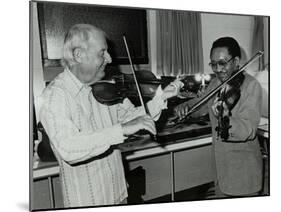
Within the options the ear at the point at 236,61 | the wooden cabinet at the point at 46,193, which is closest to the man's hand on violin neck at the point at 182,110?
the ear at the point at 236,61

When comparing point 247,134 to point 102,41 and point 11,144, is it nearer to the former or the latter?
point 102,41

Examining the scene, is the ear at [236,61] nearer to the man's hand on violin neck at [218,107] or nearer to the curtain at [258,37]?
the curtain at [258,37]

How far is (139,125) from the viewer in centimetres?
246

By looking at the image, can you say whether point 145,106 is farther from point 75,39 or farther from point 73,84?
point 75,39

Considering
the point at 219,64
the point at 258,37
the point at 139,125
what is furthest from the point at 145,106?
the point at 258,37

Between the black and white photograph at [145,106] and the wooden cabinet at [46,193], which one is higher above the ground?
the black and white photograph at [145,106]

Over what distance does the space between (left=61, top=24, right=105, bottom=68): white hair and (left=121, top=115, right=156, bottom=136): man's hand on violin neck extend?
500mm

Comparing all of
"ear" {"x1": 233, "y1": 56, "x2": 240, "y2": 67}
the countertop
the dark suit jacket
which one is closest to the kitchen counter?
the countertop

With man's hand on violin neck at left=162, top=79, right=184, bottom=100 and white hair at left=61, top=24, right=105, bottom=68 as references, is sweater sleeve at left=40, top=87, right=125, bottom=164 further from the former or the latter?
man's hand on violin neck at left=162, top=79, right=184, bottom=100

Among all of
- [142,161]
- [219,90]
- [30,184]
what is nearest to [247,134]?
[219,90]

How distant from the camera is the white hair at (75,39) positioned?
2.36m

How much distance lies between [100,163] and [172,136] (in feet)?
1.61

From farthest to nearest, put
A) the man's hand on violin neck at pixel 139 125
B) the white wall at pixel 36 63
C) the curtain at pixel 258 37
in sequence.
Result: the curtain at pixel 258 37 < the man's hand on violin neck at pixel 139 125 < the white wall at pixel 36 63

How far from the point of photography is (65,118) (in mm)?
2332
